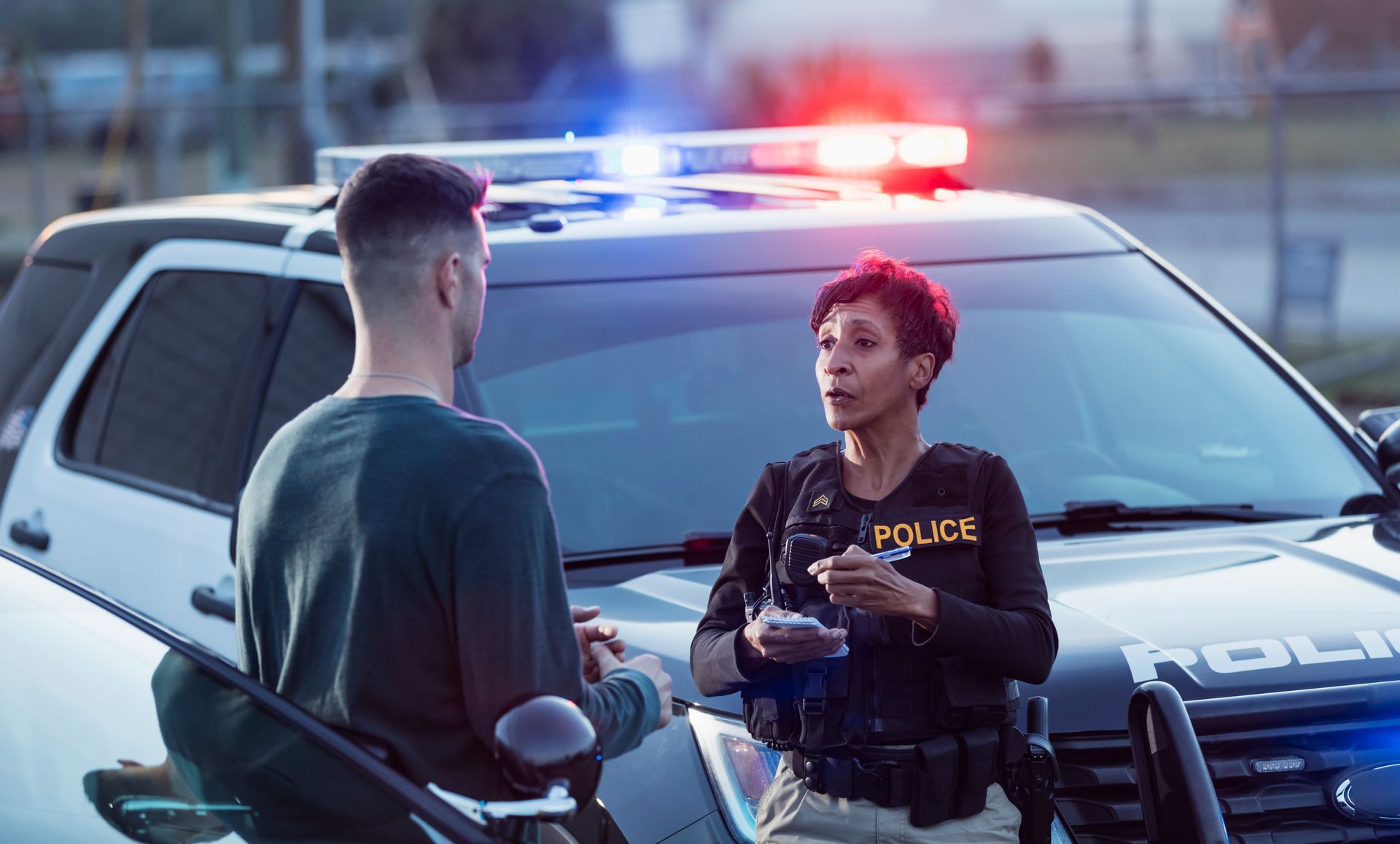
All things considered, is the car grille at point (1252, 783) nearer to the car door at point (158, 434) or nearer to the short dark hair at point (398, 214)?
the short dark hair at point (398, 214)

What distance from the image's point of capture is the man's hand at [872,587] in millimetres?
2289

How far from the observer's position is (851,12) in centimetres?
3291

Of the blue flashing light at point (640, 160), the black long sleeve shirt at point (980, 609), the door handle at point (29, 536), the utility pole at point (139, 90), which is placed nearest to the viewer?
the black long sleeve shirt at point (980, 609)

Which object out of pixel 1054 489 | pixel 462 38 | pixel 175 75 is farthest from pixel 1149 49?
pixel 1054 489

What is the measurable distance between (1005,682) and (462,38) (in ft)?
125

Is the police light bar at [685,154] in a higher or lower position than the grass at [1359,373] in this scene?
higher

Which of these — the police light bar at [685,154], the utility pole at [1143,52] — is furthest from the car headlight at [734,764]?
the utility pole at [1143,52]

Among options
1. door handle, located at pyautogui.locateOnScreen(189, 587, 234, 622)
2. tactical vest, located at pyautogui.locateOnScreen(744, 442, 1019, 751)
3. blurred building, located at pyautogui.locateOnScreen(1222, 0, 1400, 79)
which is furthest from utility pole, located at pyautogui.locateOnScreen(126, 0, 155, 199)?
blurred building, located at pyautogui.locateOnScreen(1222, 0, 1400, 79)

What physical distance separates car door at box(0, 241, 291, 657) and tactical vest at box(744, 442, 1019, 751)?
5.20ft

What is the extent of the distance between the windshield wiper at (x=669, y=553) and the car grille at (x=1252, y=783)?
0.88 m

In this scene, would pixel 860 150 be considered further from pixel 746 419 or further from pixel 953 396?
pixel 746 419

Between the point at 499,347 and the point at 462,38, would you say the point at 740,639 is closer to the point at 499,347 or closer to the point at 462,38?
the point at 499,347

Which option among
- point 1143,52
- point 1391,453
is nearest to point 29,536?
point 1391,453

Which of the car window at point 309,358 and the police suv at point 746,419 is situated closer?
the police suv at point 746,419
